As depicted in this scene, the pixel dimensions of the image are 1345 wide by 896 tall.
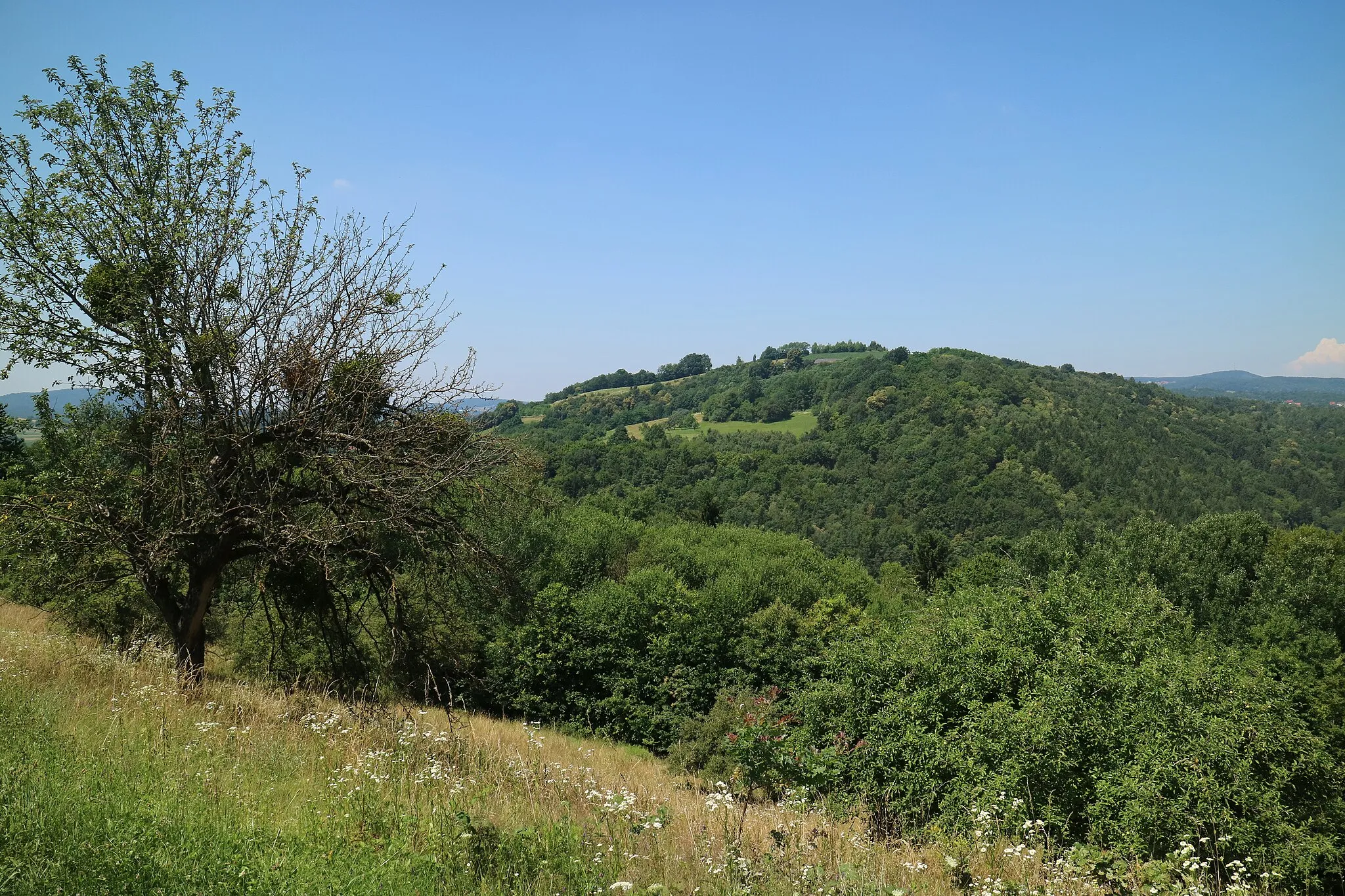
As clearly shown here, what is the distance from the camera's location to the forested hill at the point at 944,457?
78688 millimetres

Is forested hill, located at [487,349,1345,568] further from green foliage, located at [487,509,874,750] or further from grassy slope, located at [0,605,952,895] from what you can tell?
grassy slope, located at [0,605,952,895]

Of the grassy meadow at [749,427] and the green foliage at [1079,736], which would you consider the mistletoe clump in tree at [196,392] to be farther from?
the grassy meadow at [749,427]

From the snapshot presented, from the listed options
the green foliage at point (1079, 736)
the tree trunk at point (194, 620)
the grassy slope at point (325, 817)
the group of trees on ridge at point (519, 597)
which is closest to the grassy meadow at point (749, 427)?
the group of trees on ridge at point (519, 597)

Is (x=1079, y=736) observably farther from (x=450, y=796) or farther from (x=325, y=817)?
(x=325, y=817)

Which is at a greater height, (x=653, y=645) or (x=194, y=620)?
(x=194, y=620)

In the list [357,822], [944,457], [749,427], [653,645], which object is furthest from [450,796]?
[749,427]

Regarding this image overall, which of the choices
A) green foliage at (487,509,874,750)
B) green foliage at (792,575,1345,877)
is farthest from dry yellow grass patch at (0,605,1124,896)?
green foliage at (487,509,874,750)

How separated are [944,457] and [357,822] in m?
97.9

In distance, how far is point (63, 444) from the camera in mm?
8305

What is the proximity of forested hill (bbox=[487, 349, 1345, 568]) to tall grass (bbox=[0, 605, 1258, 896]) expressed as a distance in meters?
47.7

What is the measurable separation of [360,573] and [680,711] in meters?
19.7

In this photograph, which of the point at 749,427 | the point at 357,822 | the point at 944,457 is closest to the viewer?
the point at 357,822

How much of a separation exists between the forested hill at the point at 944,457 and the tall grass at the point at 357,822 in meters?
47.7

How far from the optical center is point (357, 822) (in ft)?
14.7
